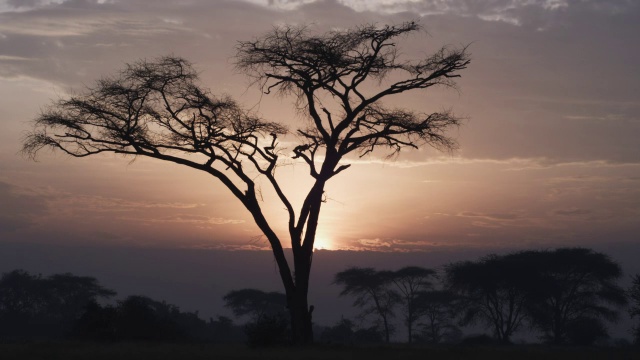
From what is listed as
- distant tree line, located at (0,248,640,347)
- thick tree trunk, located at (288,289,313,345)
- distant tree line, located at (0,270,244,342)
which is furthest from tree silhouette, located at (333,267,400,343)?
thick tree trunk, located at (288,289,313,345)

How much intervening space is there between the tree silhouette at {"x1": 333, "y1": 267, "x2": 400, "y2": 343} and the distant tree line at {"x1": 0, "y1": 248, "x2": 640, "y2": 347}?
0.09 meters

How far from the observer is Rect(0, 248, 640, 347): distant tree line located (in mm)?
29016

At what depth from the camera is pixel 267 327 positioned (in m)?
25.1

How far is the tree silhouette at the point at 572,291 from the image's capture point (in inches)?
2148

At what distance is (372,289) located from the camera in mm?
66875

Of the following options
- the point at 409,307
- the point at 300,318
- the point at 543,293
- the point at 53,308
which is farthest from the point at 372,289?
the point at 300,318

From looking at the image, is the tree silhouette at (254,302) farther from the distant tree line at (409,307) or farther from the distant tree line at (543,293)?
the distant tree line at (543,293)

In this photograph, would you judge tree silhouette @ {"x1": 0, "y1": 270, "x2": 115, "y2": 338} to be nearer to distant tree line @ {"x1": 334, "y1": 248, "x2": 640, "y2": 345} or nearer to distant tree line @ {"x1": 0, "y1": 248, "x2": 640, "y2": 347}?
distant tree line @ {"x1": 0, "y1": 248, "x2": 640, "y2": 347}

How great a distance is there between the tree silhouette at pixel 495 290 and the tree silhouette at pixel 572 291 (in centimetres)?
95

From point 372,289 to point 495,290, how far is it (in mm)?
14136

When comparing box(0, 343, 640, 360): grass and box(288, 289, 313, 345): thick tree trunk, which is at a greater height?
box(288, 289, 313, 345): thick tree trunk

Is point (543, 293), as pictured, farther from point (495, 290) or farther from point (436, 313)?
point (436, 313)

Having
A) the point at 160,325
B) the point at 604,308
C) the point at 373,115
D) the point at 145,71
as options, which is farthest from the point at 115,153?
the point at 604,308

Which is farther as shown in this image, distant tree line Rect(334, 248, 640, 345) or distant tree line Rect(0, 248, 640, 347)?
distant tree line Rect(334, 248, 640, 345)
